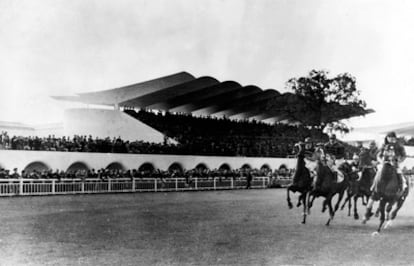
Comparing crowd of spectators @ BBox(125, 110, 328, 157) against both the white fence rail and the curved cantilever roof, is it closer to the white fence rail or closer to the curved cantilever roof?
the curved cantilever roof

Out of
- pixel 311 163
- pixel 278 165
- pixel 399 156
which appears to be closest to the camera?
pixel 399 156

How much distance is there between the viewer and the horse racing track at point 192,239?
7.95 m

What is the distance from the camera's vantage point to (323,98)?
42438mm

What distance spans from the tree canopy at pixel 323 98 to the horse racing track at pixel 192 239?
27.3 metres

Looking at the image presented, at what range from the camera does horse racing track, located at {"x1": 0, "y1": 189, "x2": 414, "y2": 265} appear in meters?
7.95

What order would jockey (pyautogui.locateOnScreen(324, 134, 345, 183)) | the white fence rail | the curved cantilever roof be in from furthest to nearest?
the curved cantilever roof < the white fence rail < jockey (pyautogui.locateOnScreen(324, 134, 345, 183))

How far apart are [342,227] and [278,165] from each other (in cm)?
3154

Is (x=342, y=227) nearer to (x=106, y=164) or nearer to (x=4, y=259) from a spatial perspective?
(x=4, y=259)

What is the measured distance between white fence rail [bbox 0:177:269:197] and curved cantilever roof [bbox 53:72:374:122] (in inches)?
404

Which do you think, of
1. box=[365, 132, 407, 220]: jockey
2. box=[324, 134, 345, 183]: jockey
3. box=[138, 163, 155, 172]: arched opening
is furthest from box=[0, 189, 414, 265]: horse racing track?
box=[138, 163, 155, 172]: arched opening

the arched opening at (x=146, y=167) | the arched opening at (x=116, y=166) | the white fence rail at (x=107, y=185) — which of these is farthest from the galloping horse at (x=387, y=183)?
the arched opening at (x=146, y=167)

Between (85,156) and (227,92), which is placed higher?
(227,92)

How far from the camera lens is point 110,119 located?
36.5 m

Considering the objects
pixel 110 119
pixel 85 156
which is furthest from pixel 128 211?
pixel 110 119
